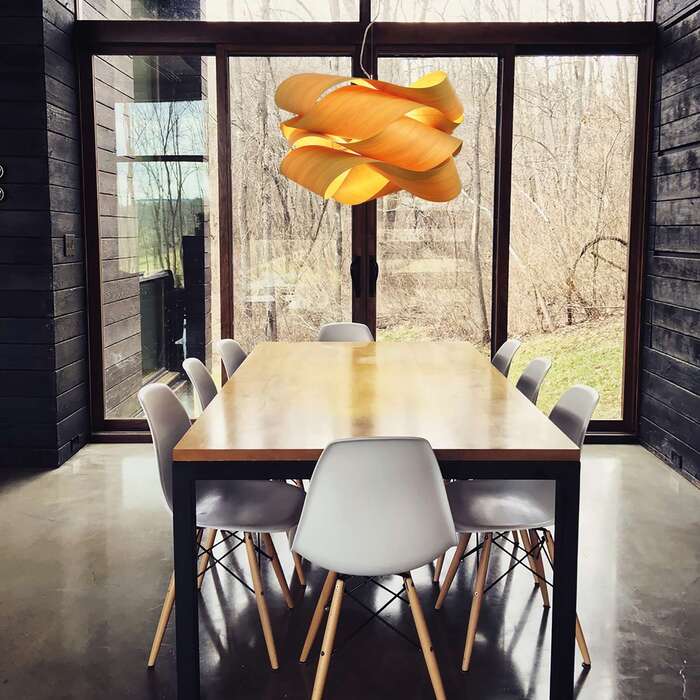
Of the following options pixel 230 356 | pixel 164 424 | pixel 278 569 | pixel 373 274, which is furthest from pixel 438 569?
pixel 373 274

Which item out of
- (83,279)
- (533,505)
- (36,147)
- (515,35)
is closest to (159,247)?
(83,279)

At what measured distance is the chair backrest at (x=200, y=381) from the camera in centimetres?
357

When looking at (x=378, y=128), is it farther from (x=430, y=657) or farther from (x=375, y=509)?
(x=430, y=657)

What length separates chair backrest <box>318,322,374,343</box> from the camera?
5.14 metres

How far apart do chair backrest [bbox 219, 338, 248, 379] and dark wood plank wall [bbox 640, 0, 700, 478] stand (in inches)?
99.5

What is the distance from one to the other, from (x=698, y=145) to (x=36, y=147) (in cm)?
374

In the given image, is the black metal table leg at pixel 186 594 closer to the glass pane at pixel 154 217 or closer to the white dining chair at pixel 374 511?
the white dining chair at pixel 374 511

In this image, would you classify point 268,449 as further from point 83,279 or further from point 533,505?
point 83,279

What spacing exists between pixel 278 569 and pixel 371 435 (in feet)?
2.64

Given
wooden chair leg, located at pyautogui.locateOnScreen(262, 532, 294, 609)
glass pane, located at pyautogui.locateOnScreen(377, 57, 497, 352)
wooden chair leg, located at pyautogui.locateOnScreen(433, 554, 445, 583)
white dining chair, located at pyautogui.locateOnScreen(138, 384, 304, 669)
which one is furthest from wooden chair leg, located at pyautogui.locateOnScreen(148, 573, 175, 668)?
glass pane, located at pyautogui.locateOnScreen(377, 57, 497, 352)

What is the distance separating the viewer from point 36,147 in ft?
16.3

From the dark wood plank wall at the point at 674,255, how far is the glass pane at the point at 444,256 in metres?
1.06

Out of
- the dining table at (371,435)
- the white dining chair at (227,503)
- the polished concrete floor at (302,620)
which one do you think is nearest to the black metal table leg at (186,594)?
the dining table at (371,435)

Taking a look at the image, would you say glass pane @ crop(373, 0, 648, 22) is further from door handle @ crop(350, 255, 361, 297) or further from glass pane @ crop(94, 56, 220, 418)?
door handle @ crop(350, 255, 361, 297)
